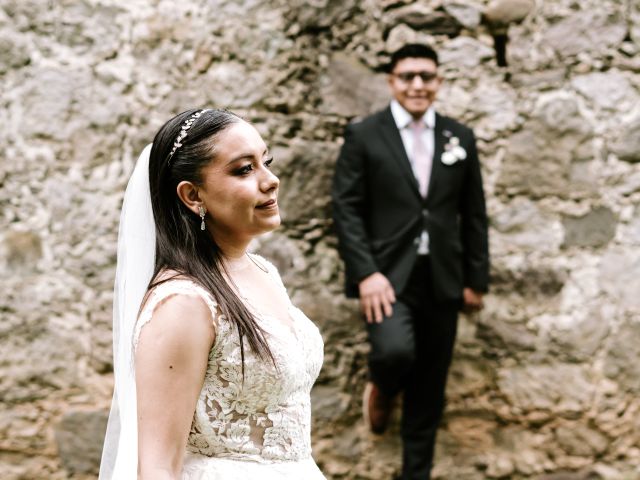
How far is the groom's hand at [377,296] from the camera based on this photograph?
3.93 m

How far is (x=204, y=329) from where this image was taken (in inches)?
67.9

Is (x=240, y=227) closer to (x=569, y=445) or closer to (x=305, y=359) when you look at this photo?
(x=305, y=359)

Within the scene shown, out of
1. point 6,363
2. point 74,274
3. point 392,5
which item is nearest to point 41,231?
point 74,274

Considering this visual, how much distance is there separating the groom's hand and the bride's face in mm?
2023

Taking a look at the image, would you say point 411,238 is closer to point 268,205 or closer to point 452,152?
point 452,152

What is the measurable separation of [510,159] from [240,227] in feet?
8.90

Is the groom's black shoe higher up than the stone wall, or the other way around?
the stone wall

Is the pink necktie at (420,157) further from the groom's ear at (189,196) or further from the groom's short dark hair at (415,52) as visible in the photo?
the groom's ear at (189,196)

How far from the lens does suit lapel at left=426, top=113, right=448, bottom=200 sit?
13.2 ft

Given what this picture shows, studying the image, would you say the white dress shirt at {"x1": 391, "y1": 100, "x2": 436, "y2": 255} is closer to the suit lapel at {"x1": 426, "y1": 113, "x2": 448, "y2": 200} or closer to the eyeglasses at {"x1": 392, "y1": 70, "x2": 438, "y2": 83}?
the suit lapel at {"x1": 426, "y1": 113, "x2": 448, "y2": 200}

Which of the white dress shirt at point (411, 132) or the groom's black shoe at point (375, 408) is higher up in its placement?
the white dress shirt at point (411, 132)

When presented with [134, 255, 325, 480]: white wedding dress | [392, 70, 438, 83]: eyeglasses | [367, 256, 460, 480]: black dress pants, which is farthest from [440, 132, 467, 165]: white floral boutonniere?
[134, 255, 325, 480]: white wedding dress

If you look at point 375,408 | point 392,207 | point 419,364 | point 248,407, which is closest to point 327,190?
point 392,207

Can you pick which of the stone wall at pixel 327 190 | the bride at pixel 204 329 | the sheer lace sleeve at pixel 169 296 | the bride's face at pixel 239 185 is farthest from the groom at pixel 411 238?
the sheer lace sleeve at pixel 169 296
